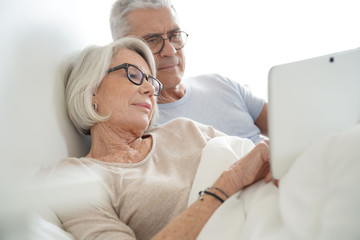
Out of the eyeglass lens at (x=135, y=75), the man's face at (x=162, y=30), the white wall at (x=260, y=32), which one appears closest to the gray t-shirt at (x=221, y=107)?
the man's face at (x=162, y=30)

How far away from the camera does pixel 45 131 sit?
1.09 metres

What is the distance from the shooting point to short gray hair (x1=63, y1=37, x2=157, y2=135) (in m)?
1.21

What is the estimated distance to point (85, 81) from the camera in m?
1.23

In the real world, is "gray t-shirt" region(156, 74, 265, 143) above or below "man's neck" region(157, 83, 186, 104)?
below

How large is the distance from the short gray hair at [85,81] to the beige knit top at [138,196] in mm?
206

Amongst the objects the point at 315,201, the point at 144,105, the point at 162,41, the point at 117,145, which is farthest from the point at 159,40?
the point at 315,201

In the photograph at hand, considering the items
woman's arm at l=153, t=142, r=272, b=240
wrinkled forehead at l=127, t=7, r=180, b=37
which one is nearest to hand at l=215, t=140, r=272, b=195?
woman's arm at l=153, t=142, r=272, b=240

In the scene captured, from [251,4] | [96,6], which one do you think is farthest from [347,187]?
[251,4]

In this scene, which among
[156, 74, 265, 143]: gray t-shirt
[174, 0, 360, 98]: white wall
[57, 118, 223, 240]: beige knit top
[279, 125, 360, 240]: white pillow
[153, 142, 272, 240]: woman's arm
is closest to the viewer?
[279, 125, 360, 240]: white pillow

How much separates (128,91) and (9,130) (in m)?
0.43

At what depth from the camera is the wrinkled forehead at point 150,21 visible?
1.59m

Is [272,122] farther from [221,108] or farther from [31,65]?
[221,108]

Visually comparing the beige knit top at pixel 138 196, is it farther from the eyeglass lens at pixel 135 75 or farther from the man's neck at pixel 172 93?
the man's neck at pixel 172 93

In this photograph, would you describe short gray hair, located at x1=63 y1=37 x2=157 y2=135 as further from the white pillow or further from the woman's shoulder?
the white pillow
